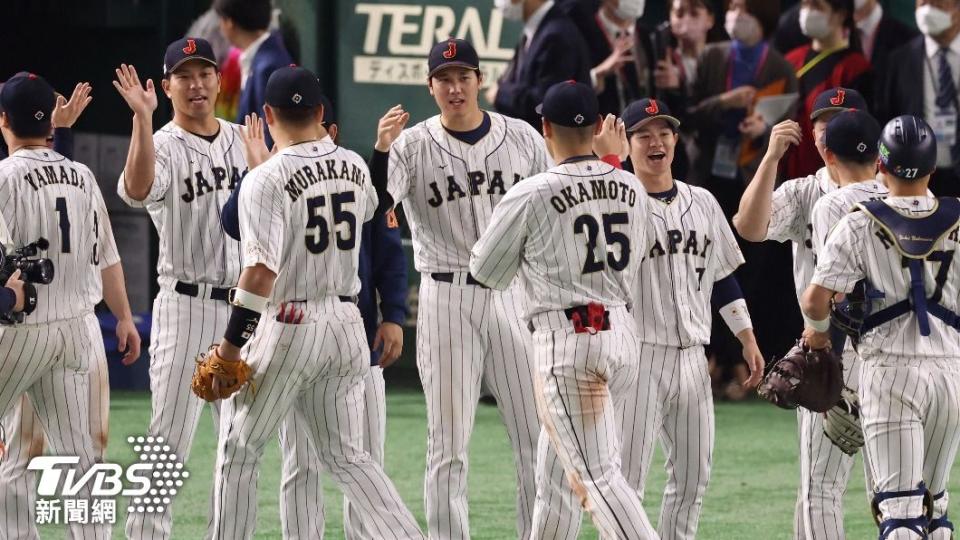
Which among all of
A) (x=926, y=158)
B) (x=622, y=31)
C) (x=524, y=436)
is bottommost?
(x=524, y=436)

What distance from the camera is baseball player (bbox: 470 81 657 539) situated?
228 inches

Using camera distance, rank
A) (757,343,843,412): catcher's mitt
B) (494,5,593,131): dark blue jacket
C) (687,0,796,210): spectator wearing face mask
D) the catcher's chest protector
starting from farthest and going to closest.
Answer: (687,0,796,210): spectator wearing face mask → (494,5,593,131): dark blue jacket → (757,343,843,412): catcher's mitt → the catcher's chest protector

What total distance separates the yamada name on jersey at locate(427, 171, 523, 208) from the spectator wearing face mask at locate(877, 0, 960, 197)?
16.3 feet

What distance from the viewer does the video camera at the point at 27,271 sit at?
20.3 feet

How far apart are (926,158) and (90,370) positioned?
3159 millimetres

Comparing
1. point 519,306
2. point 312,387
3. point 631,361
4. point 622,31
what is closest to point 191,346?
point 312,387

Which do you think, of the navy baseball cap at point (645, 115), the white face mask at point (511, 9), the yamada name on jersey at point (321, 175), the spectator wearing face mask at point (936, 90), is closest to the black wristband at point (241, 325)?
the yamada name on jersey at point (321, 175)

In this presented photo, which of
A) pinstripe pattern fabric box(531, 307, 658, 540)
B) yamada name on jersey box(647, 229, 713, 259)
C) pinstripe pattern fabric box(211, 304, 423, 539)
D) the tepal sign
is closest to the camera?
pinstripe pattern fabric box(531, 307, 658, 540)

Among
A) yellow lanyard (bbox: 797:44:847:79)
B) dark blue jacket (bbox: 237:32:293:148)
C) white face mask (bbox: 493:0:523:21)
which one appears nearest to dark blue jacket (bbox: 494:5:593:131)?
white face mask (bbox: 493:0:523:21)

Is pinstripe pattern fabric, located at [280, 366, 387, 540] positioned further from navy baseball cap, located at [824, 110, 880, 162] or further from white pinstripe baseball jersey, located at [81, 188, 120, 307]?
navy baseball cap, located at [824, 110, 880, 162]

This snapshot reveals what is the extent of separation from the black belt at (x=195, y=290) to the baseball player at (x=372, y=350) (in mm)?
567

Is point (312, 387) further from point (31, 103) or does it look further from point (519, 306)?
point (31, 103)

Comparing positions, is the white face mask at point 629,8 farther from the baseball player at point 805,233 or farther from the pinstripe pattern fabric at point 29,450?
the pinstripe pattern fabric at point 29,450

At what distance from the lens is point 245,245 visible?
5.78 m
